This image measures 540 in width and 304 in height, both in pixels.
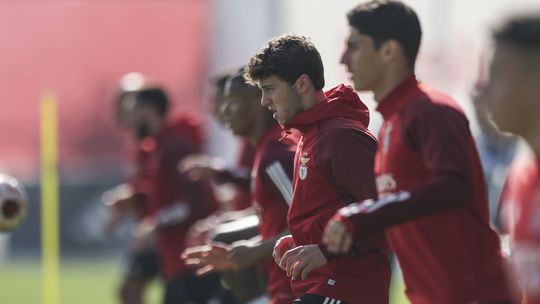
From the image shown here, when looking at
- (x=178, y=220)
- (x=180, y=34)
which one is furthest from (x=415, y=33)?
(x=180, y=34)

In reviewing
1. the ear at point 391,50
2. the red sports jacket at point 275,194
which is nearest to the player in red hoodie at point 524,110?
the ear at point 391,50

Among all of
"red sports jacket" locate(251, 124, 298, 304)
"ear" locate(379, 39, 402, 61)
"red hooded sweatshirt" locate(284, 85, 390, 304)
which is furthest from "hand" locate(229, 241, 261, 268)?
"ear" locate(379, 39, 402, 61)

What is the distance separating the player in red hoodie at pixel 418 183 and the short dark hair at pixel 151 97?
5.92 m

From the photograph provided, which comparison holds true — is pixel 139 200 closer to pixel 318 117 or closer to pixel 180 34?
pixel 318 117

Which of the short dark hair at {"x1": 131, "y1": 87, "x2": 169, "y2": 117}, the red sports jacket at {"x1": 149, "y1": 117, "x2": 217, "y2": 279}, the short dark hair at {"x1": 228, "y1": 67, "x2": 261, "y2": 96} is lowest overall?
the red sports jacket at {"x1": 149, "y1": 117, "x2": 217, "y2": 279}

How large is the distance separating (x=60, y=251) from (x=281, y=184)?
48.8 feet

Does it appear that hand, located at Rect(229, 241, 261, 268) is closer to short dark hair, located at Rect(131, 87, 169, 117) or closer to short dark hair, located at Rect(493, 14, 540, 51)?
short dark hair, located at Rect(493, 14, 540, 51)

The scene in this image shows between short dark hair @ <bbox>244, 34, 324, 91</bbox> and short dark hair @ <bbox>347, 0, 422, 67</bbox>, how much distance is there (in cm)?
79

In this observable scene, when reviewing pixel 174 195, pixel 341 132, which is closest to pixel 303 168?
pixel 341 132

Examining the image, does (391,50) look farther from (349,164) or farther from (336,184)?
(336,184)

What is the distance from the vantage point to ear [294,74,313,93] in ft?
18.6

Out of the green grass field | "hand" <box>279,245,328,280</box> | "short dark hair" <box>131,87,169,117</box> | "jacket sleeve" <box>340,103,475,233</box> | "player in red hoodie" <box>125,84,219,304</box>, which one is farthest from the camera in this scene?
the green grass field

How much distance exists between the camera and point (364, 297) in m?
5.66

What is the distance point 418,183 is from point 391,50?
1.82 feet
